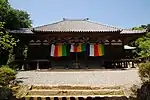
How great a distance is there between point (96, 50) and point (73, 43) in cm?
207

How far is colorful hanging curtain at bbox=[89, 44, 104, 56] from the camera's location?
772 inches

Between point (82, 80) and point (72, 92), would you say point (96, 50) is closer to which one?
Result: point (82, 80)

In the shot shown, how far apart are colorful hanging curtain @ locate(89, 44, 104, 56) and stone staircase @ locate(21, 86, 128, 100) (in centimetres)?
1029

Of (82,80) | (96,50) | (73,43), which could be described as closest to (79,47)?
(73,43)

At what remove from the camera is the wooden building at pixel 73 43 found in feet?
62.2

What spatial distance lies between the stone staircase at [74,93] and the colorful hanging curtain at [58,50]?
10.0 meters

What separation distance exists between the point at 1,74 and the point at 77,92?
2.99m

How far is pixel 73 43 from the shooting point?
19703 millimetres

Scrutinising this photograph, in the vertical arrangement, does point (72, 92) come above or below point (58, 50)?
below

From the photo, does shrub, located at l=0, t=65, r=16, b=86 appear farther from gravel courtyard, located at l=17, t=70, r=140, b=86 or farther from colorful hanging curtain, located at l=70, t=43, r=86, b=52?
colorful hanging curtain, located at l=70, t=43, r=86, b=52

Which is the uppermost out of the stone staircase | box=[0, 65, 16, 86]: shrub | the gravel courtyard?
box=[0, 65, 16, 86]: shrub

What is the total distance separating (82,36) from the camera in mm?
19500

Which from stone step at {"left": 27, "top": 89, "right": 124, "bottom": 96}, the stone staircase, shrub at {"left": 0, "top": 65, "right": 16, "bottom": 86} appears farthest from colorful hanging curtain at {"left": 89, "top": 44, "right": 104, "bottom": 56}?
shrub at {"left": 0, "top": 65, "right": 16, "bottom": 86}

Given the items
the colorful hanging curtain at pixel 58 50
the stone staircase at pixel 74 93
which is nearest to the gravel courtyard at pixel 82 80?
the stone staircase at pixel 74 93
